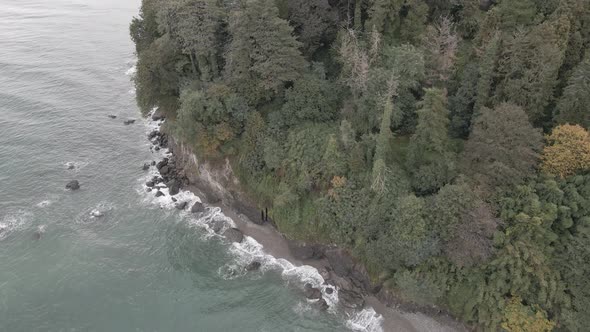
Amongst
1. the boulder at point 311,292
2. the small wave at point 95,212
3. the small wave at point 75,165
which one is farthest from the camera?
the small wave at point 75,165

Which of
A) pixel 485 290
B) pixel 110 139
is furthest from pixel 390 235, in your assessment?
pixel 110 139

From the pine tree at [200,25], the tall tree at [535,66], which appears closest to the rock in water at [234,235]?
the pine tree at [200,25]

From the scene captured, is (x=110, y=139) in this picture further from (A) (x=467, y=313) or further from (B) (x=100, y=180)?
(A) (x=467, y=313)

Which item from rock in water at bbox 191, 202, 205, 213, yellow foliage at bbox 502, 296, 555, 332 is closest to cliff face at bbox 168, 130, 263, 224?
rock in water at bbox 191, 202, 205, 213

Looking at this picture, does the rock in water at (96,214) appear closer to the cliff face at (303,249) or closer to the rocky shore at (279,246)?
the rocky shore at (279,246)

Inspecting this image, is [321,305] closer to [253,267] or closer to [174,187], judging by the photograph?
[253,267]

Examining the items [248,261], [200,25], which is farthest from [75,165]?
[248,261]
